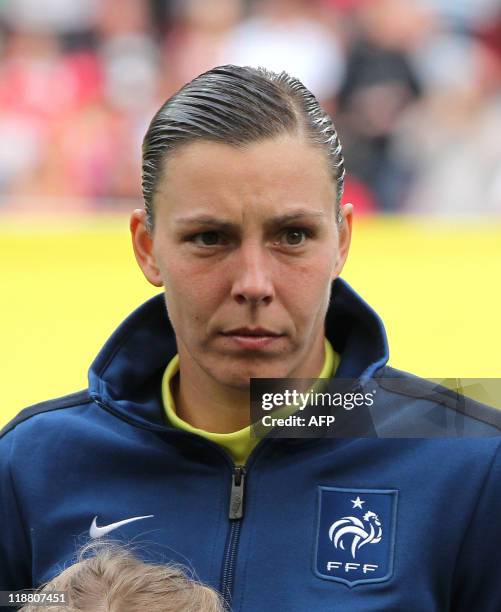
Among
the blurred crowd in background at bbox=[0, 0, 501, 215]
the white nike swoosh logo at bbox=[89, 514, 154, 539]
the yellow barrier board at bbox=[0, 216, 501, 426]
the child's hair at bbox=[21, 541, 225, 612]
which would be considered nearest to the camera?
the child's hair at bbox=[21, 541, 225, 612]

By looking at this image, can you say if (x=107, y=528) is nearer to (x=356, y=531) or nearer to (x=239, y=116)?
(x=356, y=531)

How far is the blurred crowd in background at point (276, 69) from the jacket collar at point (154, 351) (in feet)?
13.5

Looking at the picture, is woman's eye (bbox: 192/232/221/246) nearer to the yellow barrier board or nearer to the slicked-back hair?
the slicked-back hair

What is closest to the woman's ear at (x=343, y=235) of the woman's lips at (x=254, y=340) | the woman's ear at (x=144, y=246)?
the woman's lips at (x=254, y=340)

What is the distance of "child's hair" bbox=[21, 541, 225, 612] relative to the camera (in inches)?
49.8

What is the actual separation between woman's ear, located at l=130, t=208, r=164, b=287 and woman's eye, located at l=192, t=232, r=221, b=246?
0.47ft

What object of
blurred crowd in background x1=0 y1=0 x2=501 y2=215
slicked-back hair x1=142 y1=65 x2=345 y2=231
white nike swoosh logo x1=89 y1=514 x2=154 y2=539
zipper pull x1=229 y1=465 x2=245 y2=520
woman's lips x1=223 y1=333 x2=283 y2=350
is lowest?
white nike swoosh logo x1=89 y1=514 x2=154 y2=539

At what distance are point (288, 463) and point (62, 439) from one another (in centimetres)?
31

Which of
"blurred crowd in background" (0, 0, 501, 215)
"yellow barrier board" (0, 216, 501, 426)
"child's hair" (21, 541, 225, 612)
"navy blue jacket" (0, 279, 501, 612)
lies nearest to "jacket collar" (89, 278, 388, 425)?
"navy blue jacket" (0, 279, 501, 612)

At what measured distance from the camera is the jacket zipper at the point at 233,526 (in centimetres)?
163

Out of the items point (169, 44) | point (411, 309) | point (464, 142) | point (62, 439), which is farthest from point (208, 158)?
point (169, 44)

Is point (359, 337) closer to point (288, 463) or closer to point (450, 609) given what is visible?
point (288, 463)

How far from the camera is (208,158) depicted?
164 centimetres

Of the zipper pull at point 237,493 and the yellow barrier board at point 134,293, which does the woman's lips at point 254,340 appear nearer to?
the zipper pull at point 237,493
